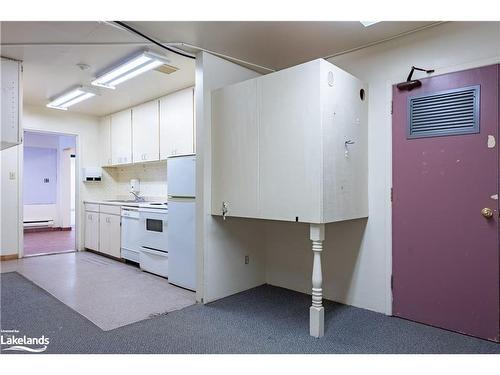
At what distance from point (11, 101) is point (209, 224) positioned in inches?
99.3

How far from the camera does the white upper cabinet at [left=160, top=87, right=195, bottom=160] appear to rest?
4383 mm

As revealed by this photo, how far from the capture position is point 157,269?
13.9 ft

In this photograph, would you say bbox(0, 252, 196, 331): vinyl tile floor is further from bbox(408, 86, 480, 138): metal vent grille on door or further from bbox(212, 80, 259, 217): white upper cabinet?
bbox(408, 86, 480, 138): metal vent grille on door

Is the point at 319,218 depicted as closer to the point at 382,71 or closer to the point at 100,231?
the point at 382,71

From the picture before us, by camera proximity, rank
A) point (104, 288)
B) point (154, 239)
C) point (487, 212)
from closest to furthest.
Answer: point (487, 212)
point (104, 288)
point (154, 239)

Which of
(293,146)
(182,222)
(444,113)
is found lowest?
(182,222)

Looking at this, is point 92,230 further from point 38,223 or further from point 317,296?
point 317,296

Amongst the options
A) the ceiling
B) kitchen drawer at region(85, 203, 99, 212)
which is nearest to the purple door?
the ceiling

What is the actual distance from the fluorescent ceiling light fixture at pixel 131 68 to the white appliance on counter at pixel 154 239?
1626 mm

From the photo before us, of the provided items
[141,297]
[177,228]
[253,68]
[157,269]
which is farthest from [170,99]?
[141,297]

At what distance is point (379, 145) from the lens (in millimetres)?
2990

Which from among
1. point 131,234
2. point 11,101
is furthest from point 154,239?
point 11,101

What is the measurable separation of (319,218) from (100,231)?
4309 millimetres

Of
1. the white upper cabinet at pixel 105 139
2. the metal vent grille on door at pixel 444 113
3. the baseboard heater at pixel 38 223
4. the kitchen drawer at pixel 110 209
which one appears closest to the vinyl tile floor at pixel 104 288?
the kitchen drawer at pixel 110 209
